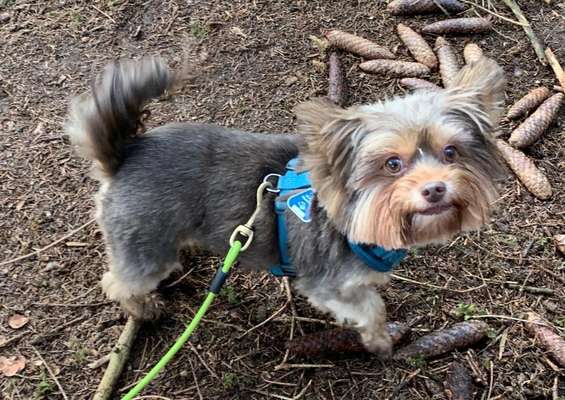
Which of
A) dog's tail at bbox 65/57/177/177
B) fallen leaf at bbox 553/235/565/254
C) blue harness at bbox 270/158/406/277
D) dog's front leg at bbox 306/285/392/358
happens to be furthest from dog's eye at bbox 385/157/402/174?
fallen leaf at bbox 553/235/565/254

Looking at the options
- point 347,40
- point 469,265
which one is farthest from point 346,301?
point 347,40

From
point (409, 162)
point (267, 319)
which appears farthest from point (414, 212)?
point (267, 319)

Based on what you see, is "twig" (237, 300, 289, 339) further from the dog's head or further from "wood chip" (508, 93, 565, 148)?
"wood chip" (508, 93, 565, 148)

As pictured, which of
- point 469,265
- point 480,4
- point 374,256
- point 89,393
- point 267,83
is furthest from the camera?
point 480,4

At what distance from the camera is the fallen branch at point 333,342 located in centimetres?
434

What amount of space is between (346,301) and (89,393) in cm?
171

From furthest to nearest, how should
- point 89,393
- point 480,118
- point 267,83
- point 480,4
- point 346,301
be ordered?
point 480,4 → point 267,83 → point 89,393 → point 346,301 → point 480,118

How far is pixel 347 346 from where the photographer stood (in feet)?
14.2

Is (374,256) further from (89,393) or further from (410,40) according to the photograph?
(410,40)

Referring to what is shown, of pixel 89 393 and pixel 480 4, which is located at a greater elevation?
pixel 480 4

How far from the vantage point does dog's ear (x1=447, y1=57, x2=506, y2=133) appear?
3305 mm

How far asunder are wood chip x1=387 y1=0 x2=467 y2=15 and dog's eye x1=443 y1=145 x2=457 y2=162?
10.9 ft

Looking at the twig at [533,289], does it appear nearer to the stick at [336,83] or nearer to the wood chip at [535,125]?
the wood chip at [535,125]

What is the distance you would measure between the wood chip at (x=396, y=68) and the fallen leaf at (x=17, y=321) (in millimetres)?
3302
